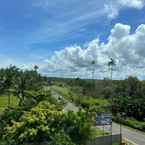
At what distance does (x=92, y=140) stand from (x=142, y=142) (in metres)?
13.5

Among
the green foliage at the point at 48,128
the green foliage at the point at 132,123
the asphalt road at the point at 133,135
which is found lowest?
the asphalt road at the point at 133,135

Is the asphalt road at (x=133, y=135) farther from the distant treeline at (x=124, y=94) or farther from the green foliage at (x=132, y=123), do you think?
the distant treeline at (x=124, y=94)

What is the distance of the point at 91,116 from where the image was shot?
139ft

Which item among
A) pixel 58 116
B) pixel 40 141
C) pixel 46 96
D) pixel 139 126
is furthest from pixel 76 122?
pixel 139 126

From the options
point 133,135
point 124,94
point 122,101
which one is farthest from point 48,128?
point 124,94

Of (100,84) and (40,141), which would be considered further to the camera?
(100,84)

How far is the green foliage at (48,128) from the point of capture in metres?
34.3

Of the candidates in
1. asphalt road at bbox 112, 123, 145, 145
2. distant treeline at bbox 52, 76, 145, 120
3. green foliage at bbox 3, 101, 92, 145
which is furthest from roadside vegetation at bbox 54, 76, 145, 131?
green foliage at bbox 3, 101, 92, 145

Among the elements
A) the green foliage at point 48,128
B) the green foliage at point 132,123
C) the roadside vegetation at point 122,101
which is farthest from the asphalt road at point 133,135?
the green foliage at point 48,128

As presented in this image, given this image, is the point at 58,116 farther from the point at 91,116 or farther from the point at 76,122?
the point at 91,116

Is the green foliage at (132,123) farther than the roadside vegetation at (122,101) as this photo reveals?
No

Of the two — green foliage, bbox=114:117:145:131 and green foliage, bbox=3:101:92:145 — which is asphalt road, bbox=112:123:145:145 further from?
green foliage, bbox=3:101:92:145

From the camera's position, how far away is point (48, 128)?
34.6 metres

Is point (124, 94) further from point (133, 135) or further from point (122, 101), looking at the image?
point (133, 135)
